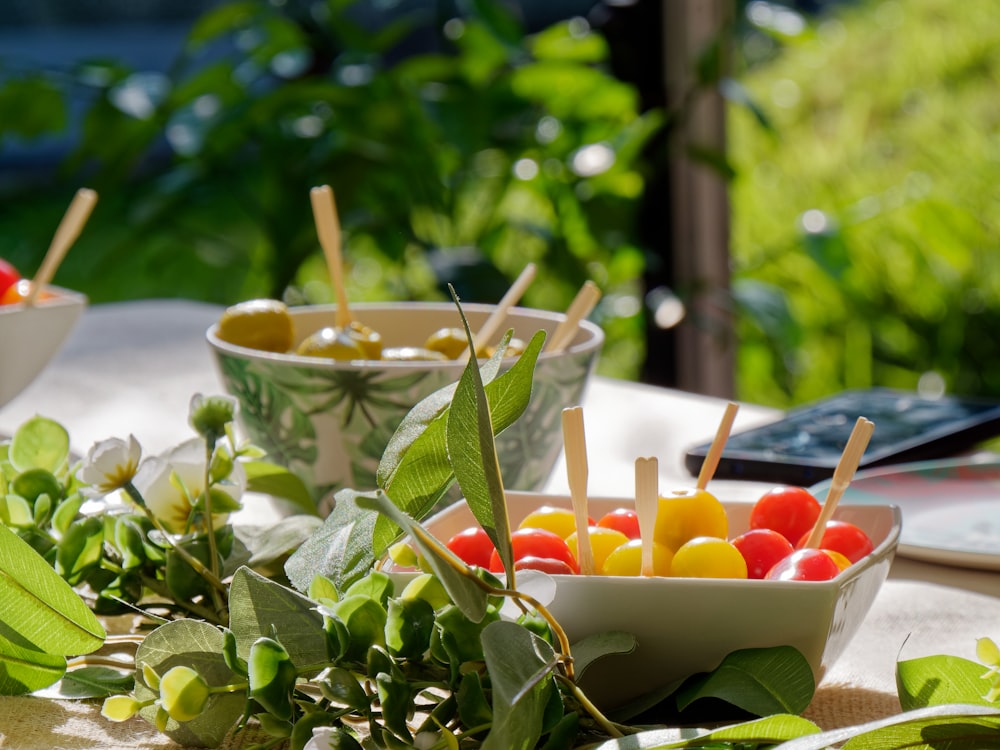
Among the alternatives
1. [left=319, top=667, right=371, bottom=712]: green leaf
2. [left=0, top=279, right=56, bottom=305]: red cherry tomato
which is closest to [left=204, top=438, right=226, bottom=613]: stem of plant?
[left=319, top=667, right=371, bottom=712]: green leaf

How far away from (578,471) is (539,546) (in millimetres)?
34

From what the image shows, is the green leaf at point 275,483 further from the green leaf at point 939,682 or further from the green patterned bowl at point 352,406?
the green leaf at point 939,682

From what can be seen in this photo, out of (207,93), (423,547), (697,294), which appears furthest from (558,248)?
(423,547)

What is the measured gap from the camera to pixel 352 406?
499mm

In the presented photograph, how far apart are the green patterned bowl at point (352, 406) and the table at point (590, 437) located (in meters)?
0.09

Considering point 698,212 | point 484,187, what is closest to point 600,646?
point 698,212

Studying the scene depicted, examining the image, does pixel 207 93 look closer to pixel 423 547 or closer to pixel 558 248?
pixel 558 248

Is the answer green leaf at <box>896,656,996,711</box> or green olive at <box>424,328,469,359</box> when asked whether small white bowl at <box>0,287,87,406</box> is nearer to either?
green olive at <box>424,328,469,359</box>

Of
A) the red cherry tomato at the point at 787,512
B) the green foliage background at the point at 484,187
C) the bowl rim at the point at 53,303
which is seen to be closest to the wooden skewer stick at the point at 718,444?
the red cherry tomato at the point at 787,512

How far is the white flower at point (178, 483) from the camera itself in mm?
369

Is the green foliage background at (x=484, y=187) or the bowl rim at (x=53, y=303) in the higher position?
the bowl rim at (x=53, y=303)

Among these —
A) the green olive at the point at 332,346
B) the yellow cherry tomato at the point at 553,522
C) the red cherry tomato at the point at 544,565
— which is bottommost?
the green olive at the point at 332,346

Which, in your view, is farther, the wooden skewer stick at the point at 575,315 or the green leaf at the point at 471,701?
the wooden skewer stick at the point at 575,315

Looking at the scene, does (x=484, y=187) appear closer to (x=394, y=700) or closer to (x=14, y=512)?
(x=14, y=512)
